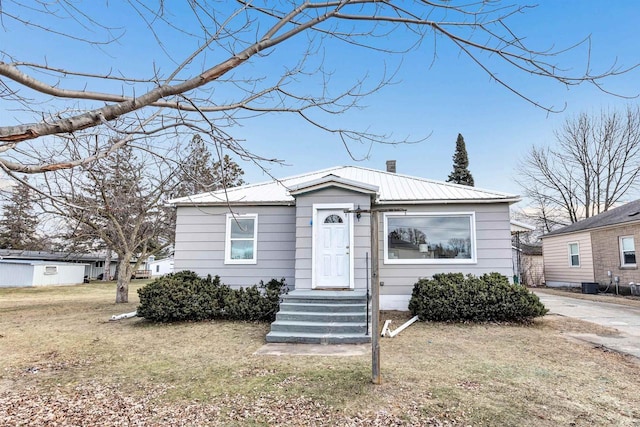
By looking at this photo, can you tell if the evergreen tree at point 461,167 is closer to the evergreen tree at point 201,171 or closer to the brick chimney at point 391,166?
the brick chimney at point 391,166

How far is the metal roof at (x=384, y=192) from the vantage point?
9.34m

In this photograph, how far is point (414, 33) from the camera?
10.8 feet

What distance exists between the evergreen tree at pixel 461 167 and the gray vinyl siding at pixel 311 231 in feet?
72.1

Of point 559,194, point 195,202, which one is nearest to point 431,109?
point 195,202

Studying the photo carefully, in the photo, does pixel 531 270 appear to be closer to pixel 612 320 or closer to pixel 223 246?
pixel 612 320

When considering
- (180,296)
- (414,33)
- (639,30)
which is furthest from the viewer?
(180,296)

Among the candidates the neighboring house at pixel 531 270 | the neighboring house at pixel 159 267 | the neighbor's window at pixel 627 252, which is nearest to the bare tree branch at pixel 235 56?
the neighbor's window at pixel 627 252

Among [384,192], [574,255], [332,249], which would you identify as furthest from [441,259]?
[574,255]

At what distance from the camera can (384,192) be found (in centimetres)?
1032

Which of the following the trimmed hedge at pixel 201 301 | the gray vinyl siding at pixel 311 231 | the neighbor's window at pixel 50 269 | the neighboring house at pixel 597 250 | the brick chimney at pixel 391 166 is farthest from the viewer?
the neighbor's window at pixel 50 269

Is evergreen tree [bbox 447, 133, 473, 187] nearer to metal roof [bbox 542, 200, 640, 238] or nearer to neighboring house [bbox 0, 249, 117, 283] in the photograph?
metal roof [bbox 542, 200, 640, 238]

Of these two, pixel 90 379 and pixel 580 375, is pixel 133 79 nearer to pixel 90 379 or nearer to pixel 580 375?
pixel 90 379

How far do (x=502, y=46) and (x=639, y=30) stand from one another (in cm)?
201

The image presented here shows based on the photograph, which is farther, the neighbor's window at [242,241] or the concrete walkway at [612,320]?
the neighbor's window at [242,241]
